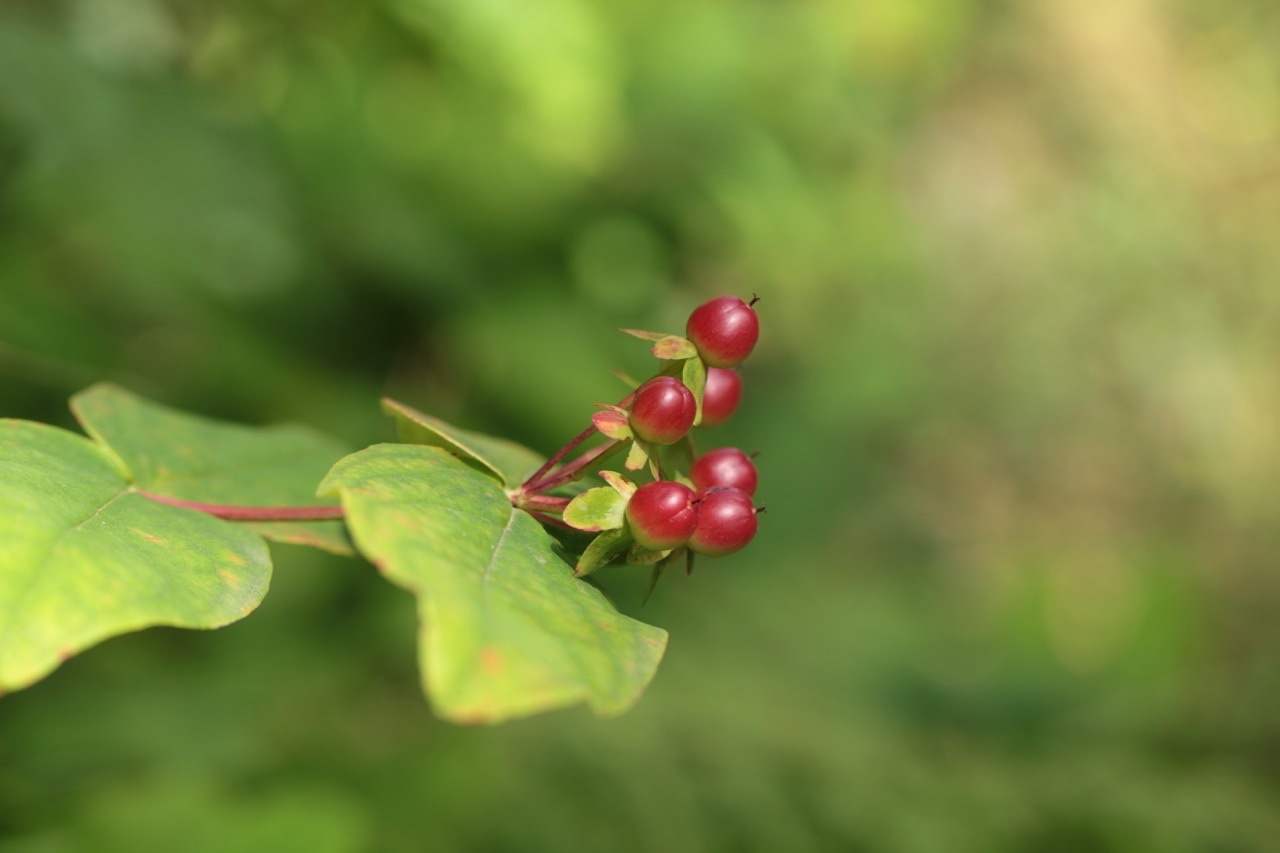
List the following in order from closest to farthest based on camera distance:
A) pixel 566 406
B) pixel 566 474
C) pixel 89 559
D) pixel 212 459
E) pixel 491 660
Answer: pixel 491 660
pixel 89 559
pixel 566 474
pixel 212 459
pixel 566 406

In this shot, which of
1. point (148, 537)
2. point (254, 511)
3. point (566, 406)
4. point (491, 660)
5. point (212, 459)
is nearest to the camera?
point (491, 660)

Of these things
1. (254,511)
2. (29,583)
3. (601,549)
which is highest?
(601,549)

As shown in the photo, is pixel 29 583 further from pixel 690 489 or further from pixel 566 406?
pixel 566 406

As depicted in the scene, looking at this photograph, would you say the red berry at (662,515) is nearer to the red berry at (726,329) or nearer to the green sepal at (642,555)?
the green sepal at (642,555)

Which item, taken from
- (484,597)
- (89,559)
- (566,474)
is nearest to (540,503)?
(566,474)

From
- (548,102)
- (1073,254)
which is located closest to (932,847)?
(548,102)

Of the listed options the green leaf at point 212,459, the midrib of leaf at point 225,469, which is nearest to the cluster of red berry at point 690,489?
the green leaf at point 212,459
